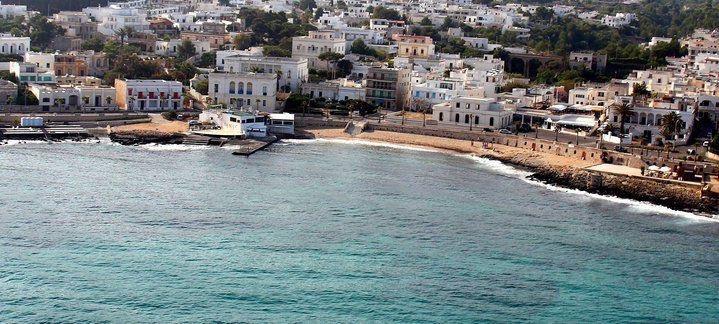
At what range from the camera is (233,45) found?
62.0 m

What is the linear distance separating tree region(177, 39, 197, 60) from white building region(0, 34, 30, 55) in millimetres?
7320

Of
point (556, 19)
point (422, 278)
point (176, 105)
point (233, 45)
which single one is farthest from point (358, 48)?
point (422, 278)

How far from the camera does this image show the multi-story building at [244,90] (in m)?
44.4

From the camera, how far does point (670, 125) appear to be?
3944 cm

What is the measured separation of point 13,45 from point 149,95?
13702mm

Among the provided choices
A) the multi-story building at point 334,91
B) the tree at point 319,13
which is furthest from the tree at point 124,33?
the tree at point 319,13

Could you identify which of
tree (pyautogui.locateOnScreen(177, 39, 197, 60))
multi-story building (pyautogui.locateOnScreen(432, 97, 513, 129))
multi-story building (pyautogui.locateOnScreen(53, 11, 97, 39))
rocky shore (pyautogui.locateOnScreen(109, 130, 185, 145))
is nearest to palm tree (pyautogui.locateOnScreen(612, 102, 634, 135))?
multi-story building (pyautogui.locateOnScreen(432, 97, 513, 129))

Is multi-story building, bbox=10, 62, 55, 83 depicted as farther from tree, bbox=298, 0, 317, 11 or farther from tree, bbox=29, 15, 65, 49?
tree, bbox=298, 0, 317, 11

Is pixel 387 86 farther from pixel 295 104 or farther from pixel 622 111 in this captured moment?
pixel 622 111

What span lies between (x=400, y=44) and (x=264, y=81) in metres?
16.1

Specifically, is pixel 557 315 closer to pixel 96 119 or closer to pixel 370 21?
pixel 96 119

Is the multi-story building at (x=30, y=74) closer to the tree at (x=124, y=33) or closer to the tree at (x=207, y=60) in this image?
the tree at (x=207, y=60)

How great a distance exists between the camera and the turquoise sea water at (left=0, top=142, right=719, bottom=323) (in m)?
21.2

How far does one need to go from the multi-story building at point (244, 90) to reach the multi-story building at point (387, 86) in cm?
467
